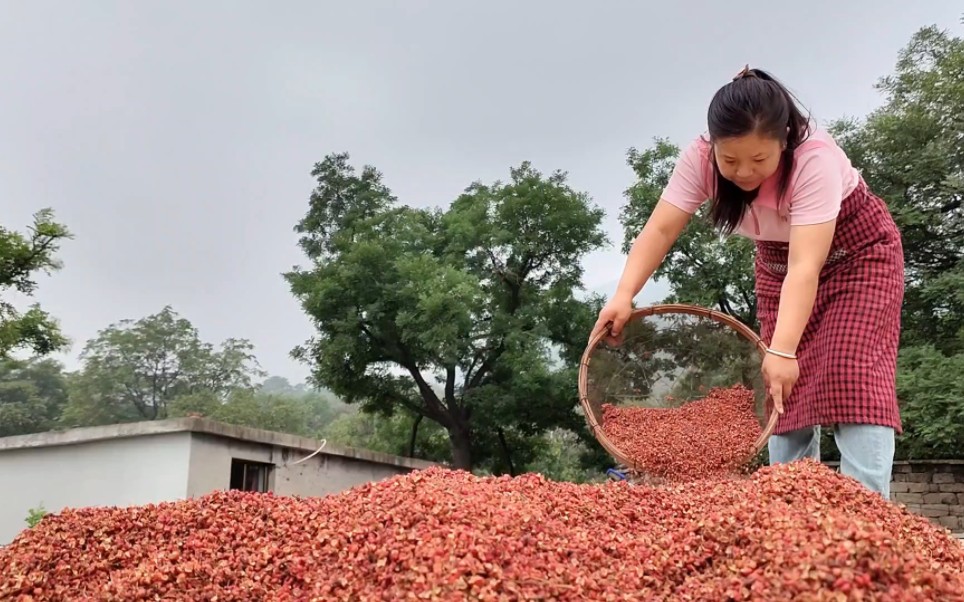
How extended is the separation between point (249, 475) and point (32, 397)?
32.2 m

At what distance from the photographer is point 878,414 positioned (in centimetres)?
179

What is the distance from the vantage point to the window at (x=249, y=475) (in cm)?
892

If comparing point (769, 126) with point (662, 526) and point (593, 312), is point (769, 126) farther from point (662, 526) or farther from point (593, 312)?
point (593, 312)

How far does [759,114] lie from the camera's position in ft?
5.53

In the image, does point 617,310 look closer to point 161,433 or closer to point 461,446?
point 161,433

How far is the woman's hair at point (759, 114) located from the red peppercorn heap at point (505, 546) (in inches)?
28.3

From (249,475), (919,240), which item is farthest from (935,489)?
(249,475)

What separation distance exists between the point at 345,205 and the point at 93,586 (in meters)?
19.9

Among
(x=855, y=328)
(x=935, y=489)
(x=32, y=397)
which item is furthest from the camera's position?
(x=32, y=397)

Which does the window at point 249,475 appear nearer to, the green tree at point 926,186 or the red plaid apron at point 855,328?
the red plaid apron at point 855,328

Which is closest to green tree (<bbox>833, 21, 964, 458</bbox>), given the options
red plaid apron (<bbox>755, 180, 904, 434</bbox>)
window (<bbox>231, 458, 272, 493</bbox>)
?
window (<bbox>231, 458, 272, 493</bbox>)

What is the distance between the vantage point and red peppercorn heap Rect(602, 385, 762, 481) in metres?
2.61

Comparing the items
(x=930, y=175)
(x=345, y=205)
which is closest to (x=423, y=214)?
(x=345, y=205)

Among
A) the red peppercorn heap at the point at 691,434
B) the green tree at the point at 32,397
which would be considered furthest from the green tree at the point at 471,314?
the green tree at the point at 32,397
